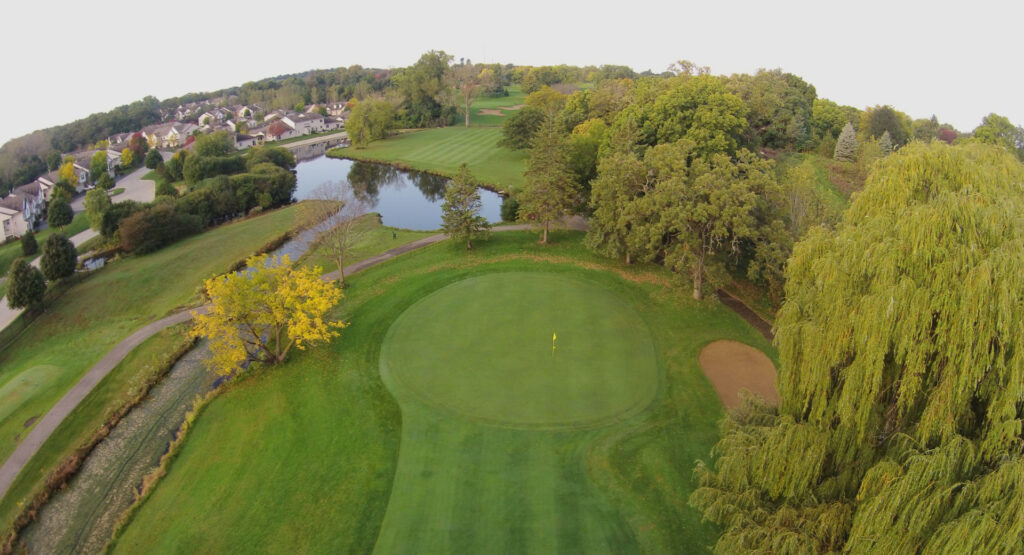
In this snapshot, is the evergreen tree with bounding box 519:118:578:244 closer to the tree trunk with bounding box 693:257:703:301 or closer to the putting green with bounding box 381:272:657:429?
the putting green with bounding box 381:272:657:429

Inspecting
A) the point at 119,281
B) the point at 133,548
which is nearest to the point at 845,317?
the point at 133,548

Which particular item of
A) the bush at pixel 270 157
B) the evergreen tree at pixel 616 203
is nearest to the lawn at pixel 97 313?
the bush at pixel 270 157

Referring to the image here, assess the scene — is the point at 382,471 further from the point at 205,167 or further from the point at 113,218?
the point at 205,167

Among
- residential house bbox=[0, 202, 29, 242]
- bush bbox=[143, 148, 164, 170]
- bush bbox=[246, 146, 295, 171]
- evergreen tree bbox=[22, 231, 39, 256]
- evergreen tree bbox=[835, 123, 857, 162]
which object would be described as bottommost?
evergreen tree bbox=[22, 231, 39, 256]

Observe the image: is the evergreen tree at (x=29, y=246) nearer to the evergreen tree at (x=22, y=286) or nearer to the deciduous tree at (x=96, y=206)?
the deciduous tree at (x=96, y=206)

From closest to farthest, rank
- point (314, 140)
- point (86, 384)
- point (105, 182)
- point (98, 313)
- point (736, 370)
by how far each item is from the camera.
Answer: point (736, 370) → point (86, 384) → point (98, 313) → point (105, 182) → point (314, 140)

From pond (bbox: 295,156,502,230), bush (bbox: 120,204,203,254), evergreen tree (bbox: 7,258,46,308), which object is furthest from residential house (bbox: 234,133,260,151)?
evergreen tree (bbox: 7,258,46,308)

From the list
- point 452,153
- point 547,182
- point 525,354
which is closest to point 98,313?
point 525,354
